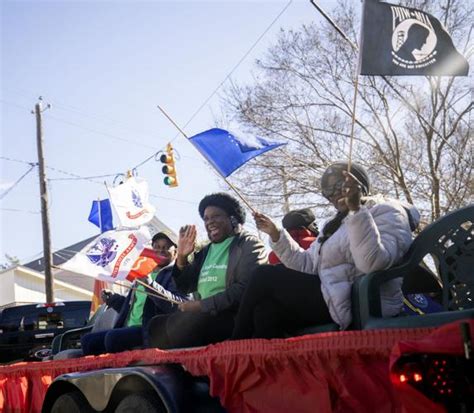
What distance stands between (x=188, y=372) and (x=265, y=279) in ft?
2.23

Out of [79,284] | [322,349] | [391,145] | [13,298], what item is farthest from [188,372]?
[79,284]

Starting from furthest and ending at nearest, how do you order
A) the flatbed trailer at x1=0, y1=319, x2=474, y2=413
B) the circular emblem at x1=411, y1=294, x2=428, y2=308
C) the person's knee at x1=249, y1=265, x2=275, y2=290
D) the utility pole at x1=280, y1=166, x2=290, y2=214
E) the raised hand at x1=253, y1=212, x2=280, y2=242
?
the utility pole at x1=280, y1=166, x2=290, y2=214
the circular emblem at x1=411, y1=294, x2=428, y2=308
the raised hand at x1=253, y1=212, x2=280, y2=242
the person's knee at x1=249, y1=265, x2=275, y2=290
the flatbed trailer at x1=0, y1=319, x2=474, y2=413

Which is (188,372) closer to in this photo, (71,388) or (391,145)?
(71,388)

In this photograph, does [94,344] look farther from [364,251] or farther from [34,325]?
[34,325]

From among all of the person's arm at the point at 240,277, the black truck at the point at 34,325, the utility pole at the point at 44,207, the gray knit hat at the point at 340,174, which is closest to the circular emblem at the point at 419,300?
the person's arm at the point at 240,277

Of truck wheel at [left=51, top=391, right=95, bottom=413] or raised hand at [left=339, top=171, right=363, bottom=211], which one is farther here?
truck wheel at [left=51, top=391, right=95, bottom=413]

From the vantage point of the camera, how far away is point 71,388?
4.69 m

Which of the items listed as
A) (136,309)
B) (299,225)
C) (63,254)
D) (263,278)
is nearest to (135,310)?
(136,309)

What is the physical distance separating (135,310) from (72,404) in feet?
5.48

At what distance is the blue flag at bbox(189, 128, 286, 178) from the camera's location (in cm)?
542

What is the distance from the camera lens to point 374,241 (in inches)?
126

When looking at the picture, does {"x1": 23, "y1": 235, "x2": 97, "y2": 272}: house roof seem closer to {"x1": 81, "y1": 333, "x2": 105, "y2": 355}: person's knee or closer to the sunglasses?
{"x1": 81, "y1": 333, "x2": 105, "y2": 355}: person's knee

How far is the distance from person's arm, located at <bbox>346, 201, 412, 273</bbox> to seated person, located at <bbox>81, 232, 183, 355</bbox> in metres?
2.13

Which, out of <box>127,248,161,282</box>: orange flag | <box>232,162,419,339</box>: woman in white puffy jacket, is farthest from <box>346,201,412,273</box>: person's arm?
<box>127,248,161,282</box>: orange flag
